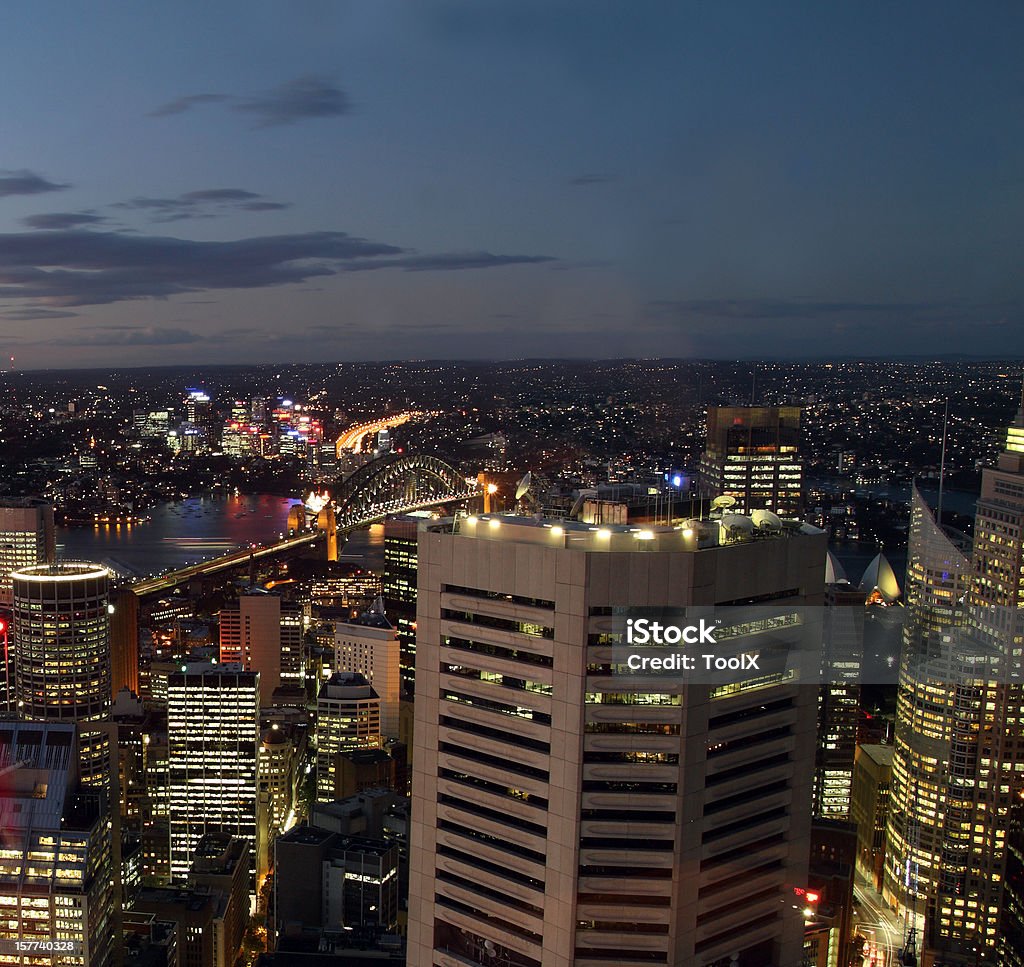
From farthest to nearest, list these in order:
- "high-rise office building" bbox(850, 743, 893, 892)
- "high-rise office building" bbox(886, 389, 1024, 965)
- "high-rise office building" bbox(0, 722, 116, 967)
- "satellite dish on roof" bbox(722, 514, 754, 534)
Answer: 1. "high-rise office building" bbox(850, 743, 893, 892)
2. "high-rise office building" bbox(886, 389, 1024, 965)
3. "high-rise office building" bbox(0, 722, 116, 967)
4. "satellite dish on roof" bbox(722, 514, 754, 534)

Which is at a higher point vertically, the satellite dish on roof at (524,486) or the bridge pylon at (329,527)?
the satellite dish on roof at (524,486)

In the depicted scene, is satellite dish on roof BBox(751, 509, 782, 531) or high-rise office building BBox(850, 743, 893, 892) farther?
high-rise office building BBox(850, 743, 893, 892)

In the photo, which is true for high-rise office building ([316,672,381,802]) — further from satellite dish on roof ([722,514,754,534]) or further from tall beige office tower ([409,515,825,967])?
satellite dish on roof ([722,514,754,534])

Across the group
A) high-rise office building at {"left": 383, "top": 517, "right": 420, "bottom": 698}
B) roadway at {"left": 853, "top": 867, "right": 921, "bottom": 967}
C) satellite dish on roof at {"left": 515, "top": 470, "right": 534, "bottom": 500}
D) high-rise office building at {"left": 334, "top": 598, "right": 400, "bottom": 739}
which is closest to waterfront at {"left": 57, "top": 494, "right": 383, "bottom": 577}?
high-rise office building at {"left": 383, "top": 517, "right": 420, "bottom": 698}

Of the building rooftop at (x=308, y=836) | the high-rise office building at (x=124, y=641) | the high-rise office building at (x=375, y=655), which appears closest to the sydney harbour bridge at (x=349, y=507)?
the high-rise office building at (x=124, y=641)

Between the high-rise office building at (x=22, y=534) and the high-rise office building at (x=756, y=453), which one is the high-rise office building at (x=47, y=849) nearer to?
the high-rise office building at (x=756, y=453)

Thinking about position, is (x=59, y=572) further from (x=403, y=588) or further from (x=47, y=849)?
(x=47, y=849)

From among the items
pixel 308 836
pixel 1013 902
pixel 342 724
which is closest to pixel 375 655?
pixel 342 724
